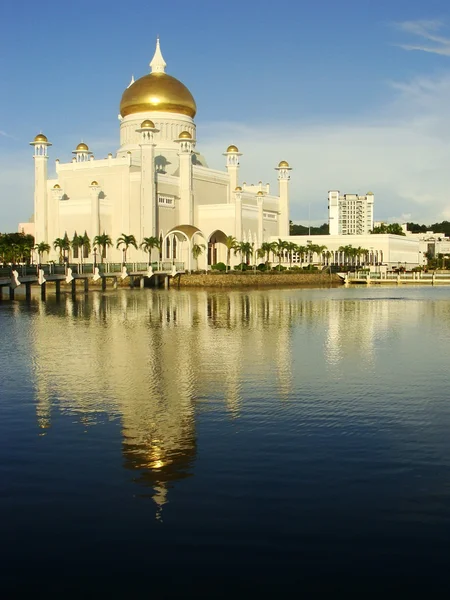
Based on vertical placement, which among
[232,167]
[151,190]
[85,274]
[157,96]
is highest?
[157,96]

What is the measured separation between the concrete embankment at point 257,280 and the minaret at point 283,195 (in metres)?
7.81

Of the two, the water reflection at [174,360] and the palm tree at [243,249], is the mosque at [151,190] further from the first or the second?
the water reflection at [174,360]

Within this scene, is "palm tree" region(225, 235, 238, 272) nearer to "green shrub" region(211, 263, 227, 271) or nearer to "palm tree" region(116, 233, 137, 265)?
"green shrub" region(211, 263, 227, 271)

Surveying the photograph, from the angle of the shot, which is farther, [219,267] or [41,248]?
[219,267]

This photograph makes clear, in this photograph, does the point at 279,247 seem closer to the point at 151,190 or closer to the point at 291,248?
the point at 291,248

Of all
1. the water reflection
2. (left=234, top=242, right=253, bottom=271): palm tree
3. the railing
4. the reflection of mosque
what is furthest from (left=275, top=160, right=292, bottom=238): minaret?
the reflection of mosque

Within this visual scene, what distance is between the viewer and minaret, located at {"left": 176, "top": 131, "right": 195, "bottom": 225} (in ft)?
204

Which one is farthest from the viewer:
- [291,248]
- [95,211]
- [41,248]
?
[291,248]

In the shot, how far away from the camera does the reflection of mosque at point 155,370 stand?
9955 millimetres

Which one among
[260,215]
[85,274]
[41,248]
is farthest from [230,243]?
[85,274]

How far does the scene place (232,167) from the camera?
71.9 meters

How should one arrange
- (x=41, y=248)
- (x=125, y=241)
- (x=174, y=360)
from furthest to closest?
(x=41, y=248) → (x=125, y=241) → (x=174, y=360)

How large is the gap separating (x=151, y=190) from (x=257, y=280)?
36.2 ft

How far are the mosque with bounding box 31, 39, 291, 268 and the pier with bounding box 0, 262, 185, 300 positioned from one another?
8.04ft
